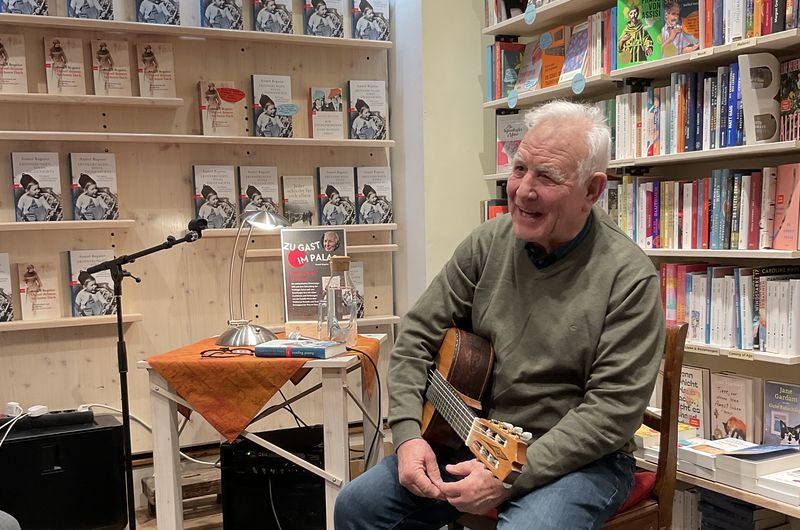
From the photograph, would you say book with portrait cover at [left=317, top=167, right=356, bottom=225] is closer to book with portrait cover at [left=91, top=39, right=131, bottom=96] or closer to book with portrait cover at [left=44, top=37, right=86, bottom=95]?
book with portrait cover at [left=91, top=39, right=131, bottom=96]

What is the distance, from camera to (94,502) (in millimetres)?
2613

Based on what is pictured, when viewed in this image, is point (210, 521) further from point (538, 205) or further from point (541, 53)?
point (541, 53)

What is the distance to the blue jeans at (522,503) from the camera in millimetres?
1531

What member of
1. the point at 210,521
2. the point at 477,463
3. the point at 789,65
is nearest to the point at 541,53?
the point at 789,65

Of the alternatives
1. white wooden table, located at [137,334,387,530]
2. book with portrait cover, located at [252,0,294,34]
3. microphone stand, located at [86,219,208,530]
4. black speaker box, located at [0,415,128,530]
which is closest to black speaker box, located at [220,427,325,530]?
white wooden table, located at [137,334,387,530]

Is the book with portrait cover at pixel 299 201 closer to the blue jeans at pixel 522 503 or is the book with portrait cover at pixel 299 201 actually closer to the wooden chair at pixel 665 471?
the blue jeans at pixel 522 503

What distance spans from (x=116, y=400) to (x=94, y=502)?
0.58m

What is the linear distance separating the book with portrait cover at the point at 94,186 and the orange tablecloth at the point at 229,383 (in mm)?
1056

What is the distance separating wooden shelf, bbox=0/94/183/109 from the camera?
2834 mm

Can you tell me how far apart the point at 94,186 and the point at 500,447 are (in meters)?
2.27

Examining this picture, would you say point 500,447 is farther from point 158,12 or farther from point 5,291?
point 158,12

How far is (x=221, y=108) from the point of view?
3.18m

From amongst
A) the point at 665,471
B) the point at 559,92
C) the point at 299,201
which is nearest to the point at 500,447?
the point at 665,471

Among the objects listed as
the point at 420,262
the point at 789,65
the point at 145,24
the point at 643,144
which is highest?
the point at 145,24
